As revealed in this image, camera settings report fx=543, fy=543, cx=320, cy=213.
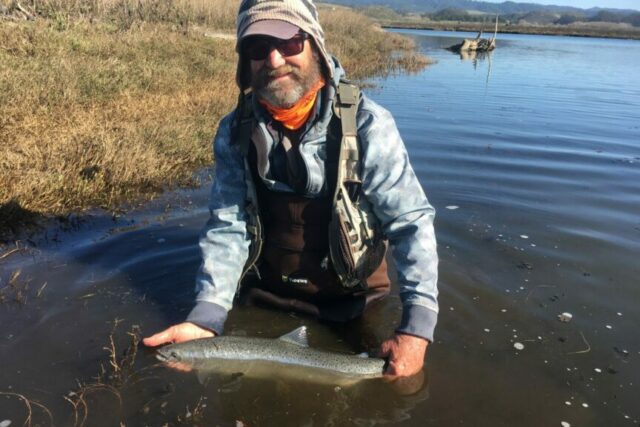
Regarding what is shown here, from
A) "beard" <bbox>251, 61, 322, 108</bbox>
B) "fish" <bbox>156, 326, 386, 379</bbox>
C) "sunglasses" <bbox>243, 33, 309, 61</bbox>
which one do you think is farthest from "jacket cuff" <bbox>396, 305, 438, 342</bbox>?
"sunglasses" <bbox>243, 33, 309, 61</bbox>

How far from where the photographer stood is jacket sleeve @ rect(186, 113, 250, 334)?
12.0 feet

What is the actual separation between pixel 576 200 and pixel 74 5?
17.4m

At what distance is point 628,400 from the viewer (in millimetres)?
3588

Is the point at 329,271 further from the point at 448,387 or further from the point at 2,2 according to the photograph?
the point at 2,2

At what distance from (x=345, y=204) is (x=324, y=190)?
0.57ft

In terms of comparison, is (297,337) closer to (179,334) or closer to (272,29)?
(179,334)

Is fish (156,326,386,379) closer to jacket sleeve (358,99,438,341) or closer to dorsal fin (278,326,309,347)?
dorsal fin (278,326,309,347)

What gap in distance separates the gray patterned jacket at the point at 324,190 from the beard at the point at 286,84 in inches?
6.5

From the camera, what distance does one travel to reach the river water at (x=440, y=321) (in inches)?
136

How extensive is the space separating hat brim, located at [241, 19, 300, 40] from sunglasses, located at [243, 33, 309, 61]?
0.26 ft

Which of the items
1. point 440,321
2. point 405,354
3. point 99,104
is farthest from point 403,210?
point 99,104

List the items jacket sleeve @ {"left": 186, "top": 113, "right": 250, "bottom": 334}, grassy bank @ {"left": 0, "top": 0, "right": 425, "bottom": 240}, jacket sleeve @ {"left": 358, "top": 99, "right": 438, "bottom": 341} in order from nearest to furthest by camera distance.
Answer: jacket sleeve @ {"left": 358, "top": 99, "right": 438, "bottom": 341}
jacket sleeve @ {"left": 186, "top": 113, "right": 250, "bottom": 334}
grassy bank @ {"left": 0, "top": 0, "right": 425, "bottom": 240}

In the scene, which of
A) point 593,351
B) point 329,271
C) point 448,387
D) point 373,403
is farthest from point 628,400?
point 329,271

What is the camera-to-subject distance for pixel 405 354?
10.6 feet
